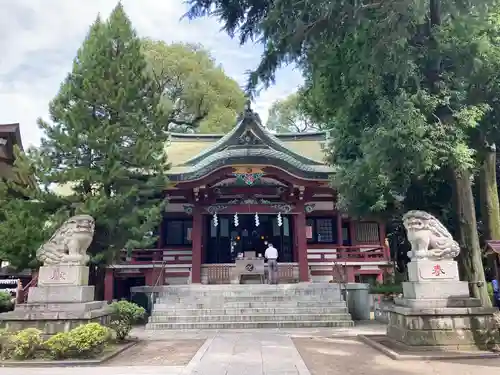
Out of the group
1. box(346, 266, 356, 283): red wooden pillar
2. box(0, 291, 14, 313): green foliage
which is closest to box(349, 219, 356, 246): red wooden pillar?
box(346, 266, 356, 283): red wooden pillar

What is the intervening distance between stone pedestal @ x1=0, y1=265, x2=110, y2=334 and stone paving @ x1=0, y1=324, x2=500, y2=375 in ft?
4.74

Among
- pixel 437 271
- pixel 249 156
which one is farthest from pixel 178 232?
pixel 437 271

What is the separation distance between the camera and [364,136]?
364 inches

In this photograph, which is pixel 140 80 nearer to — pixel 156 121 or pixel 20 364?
pixel 156 121

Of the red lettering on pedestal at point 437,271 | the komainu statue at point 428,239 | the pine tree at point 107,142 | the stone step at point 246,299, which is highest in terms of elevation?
the pine tree at point 107,142

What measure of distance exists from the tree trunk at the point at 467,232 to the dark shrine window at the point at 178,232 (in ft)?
38.9

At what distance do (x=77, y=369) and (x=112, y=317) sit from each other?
3248mm

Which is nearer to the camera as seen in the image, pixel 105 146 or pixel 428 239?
pixel 428 239

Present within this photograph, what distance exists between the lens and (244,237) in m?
19.2

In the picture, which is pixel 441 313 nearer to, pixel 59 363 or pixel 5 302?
pixel 59 363

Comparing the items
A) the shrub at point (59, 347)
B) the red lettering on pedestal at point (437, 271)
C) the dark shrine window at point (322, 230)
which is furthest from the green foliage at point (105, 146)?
the dark shrine window at point (322, 230)

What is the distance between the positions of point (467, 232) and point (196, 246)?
1033cm

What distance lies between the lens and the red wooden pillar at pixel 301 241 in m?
16.3

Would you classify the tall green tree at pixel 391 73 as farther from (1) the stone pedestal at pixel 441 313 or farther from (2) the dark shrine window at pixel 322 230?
(2) the dark shrine window at pixel 322 230
